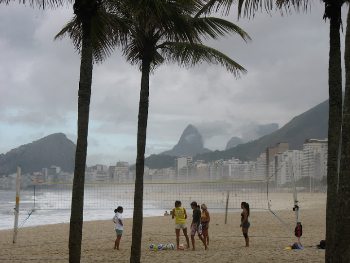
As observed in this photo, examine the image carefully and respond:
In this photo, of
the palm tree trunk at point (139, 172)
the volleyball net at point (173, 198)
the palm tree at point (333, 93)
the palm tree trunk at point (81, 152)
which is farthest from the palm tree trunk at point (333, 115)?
the volleyball net at point (173, 198)

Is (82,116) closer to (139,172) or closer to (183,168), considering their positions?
(139,172)

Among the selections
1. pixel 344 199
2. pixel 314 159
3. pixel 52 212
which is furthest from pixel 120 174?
pixel 344 199

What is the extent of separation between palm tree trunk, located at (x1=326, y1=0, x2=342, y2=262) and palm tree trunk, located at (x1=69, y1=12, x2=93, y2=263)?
3.32 meters

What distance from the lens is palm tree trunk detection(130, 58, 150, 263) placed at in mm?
8531

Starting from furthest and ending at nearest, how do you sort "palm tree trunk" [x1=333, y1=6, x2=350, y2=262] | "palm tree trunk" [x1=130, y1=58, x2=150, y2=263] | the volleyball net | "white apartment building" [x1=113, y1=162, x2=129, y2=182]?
"white apartment building" [x1=113, y1=162, x2=129, y2=182]
the volleyball net
"palm tree trunk" [x1=130, y1=58, x2=150, y2=263]
"palm tree trunk" [x1=333, y1=6, x2=350, y2=262]

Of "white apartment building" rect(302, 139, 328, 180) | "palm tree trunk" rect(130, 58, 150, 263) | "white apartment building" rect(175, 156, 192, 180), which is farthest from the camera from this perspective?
"white apartment building" rect(175, 156, 192, 180)

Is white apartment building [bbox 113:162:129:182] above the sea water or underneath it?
above

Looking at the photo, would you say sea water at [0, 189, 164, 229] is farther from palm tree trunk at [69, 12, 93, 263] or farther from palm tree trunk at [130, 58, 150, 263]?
palm tree trunk at [69, 12, 93, 263]

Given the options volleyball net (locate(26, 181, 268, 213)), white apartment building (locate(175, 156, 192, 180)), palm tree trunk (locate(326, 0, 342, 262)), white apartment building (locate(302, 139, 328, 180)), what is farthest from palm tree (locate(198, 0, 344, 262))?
white apartment building (locate(175, 156, 192, 180))

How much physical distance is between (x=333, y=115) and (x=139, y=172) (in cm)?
338

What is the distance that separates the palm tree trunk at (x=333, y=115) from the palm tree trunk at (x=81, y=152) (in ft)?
10.9

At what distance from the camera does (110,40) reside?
356 inches

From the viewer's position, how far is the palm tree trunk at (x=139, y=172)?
8531 mm

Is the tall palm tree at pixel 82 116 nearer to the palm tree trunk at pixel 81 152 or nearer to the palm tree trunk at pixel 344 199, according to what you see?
the palm tree trunk at pixel 81 152
